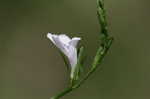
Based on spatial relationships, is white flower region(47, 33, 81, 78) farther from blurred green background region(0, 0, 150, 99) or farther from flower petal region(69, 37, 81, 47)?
blurred green background region(0, 0, 150, 99)

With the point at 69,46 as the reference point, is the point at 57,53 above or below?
below

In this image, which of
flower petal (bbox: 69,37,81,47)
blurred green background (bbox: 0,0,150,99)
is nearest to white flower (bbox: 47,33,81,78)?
flower petal (bbox: 69,37,81,47)

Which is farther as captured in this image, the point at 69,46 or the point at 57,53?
the point at 57,53

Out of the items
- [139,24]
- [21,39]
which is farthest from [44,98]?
[139,24]

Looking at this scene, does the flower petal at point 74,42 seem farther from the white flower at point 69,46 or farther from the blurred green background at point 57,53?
the blurred green background at point 57,53

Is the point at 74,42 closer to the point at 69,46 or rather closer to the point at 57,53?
the point at 69,46

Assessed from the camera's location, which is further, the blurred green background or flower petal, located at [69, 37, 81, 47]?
the blurred green background

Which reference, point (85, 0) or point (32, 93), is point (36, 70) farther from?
point (85, 0)

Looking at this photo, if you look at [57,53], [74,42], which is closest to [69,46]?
[74,42]

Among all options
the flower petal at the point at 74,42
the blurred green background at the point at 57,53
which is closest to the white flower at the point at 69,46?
the flower petal at the point at 74,42
